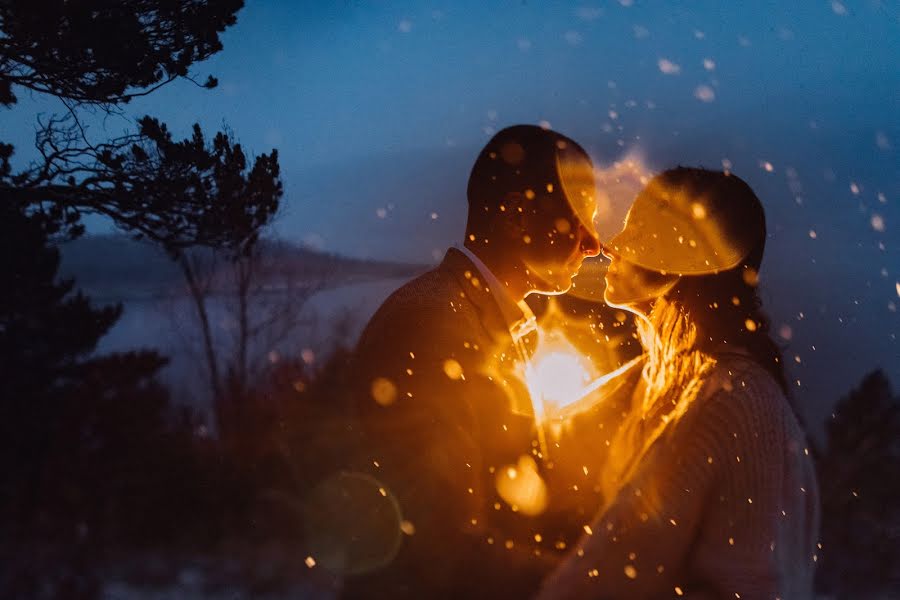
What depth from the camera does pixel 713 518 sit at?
1886 millimetres

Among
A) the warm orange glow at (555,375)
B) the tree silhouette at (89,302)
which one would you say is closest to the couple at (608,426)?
the warm orange glow at (555,375)

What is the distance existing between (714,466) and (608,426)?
2.17 ft

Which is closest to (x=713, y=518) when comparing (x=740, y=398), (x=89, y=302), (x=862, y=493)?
(x=740, y=398)

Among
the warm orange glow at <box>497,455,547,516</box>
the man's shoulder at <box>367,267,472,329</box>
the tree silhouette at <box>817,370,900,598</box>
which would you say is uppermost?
the man's shoulder at <box>367,267,472,329</box>

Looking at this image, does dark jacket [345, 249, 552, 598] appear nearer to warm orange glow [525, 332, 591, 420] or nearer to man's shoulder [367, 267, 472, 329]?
man's shoulder [367, 267, 472, 329]

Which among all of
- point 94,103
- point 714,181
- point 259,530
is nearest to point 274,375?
point 259,530

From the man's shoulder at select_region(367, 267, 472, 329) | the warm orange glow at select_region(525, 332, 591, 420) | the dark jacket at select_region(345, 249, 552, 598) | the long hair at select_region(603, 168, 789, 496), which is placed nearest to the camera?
the long hair at select_region(603, 168, 789, 496)

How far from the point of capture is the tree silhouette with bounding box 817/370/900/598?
7.48 metres

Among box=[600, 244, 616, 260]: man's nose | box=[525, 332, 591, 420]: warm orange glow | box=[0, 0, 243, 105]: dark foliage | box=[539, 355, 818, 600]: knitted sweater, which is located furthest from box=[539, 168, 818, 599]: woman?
box=[0, 0, 243, 105]: dark foliage

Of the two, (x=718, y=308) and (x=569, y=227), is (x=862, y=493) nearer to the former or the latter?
(x=569, y=227)

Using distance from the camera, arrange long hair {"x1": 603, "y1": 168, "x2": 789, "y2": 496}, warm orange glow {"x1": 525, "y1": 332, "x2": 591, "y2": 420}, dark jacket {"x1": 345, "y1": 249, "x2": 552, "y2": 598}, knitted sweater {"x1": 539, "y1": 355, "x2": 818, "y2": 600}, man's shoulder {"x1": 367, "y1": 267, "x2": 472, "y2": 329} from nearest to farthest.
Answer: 1. knitted sweater {"x1": 539, "y1": 355, "x2": 818, "y2": 600}
2. long hair {"x1": 603, "y1": 168, "x2": 789, "y2": 496}
3. dark jacket {"x1": 345, "y1": 249, "x2": 552, "y2": 598}
4. man's shoulder {"x1": 367, "y1": 267, "x2": 472, "y2": 329}
5. warm orange glow {"x1": 525, "y1": 332, "x2": 591, "y2": 420}

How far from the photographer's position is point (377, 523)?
2346mm

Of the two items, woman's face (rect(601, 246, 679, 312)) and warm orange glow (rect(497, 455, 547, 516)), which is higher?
woman's face (rect(601, 246, 679, 312))

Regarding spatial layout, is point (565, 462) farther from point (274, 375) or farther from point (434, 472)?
point (274, 375)
